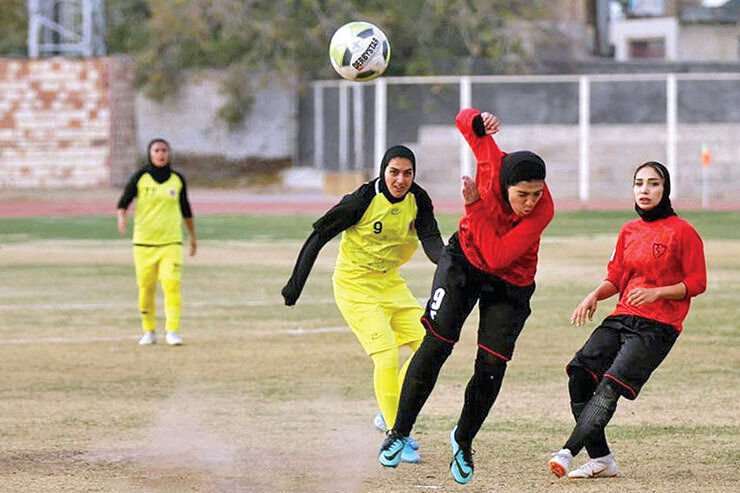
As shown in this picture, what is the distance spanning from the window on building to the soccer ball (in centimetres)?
5265

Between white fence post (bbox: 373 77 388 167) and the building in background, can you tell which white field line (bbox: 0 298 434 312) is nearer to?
white fence post (bbox: 373 77 388 167)

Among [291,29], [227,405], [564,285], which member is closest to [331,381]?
[227,405]

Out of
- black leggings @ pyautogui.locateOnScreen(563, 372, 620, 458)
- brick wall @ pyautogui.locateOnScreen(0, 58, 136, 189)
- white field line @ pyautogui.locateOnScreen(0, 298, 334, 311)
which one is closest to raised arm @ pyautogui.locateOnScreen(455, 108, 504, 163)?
black leggings @ pyautogui.locateOnScreen(563, 372, 620, 458)

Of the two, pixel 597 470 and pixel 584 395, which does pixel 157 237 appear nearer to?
pixel 584 395

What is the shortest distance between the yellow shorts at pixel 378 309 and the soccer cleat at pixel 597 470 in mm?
1547

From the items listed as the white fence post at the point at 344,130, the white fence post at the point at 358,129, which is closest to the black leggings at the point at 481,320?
the white fence post at the point at 358,129

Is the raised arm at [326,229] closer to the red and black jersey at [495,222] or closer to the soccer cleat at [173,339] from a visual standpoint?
the red and black jersey at [495,222]

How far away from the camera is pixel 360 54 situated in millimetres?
10430

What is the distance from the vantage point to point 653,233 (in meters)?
8.14

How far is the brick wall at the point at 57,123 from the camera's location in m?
40.7

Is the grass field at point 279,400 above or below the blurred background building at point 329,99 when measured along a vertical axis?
below

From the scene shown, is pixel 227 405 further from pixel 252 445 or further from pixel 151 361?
pixel 151 361

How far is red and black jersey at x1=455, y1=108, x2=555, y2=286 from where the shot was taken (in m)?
7.97

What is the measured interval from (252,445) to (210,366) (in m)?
3.45
